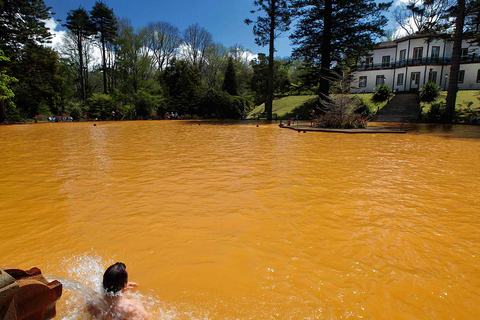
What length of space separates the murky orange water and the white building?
34.1 meters

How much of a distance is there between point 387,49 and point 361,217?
48134 mm

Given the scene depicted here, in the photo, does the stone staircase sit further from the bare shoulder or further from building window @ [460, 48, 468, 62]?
the bare shoulder

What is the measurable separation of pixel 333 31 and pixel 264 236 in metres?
29.8

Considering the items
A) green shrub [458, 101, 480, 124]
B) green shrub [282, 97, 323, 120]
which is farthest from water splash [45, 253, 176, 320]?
green shrub [282, 97, 323, 120]

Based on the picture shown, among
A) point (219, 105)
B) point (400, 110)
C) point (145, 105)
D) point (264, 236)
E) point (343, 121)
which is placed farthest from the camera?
point (145, 105)

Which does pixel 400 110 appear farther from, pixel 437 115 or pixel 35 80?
pixel 35 80

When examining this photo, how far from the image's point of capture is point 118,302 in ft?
8.13

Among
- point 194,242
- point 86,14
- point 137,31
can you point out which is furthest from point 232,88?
point 194,242

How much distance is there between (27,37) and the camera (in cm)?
3036

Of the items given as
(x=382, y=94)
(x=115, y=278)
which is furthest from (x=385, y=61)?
(x=115, y=278)

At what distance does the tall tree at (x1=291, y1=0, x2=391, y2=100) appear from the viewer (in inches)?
1025

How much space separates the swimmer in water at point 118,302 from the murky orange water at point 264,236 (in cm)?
14

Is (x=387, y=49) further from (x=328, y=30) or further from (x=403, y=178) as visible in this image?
(x=403, y=178)

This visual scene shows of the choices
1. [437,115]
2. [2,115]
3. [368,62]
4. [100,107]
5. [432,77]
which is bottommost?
[2,115]
